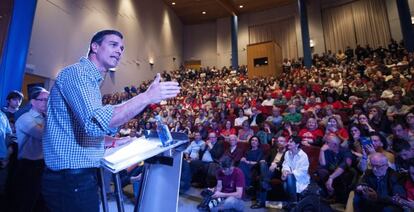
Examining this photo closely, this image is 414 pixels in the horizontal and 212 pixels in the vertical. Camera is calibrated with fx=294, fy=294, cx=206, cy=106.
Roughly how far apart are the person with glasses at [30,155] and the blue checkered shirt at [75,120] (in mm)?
1007

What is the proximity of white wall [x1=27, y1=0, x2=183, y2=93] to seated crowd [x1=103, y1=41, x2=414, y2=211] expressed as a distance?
3.04 m

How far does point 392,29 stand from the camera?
11969 mm

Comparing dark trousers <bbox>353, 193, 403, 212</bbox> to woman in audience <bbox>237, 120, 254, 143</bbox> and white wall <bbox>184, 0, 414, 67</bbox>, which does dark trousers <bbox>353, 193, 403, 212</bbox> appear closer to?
woman in audience <bbox>237, 120, 254, 143</bbox>

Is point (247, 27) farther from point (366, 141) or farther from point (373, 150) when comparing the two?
point (373, 150)

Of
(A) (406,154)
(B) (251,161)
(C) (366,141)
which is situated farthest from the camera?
(B) (251,161)

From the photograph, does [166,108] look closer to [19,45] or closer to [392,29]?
[19,45]

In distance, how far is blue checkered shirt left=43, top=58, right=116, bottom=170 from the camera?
0.91 meters

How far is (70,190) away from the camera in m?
0.96

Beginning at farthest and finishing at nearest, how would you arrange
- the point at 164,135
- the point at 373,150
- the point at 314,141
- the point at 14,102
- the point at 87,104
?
the point at 314,141 → the point at 373,150 → the point at 14,102 → the point at 164,135 → the point at 87,104

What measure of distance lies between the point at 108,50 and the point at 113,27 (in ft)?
36.8

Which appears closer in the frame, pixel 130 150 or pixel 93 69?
pixel 93 69

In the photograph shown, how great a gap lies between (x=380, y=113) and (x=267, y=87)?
4852 millimetres

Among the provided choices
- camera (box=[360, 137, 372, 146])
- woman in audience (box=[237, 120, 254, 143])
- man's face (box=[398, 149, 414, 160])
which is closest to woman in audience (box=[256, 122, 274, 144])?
woman in audience (box=[237, 120, 254, 143])

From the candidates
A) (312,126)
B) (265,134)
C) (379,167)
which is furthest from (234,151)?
(379,167)
